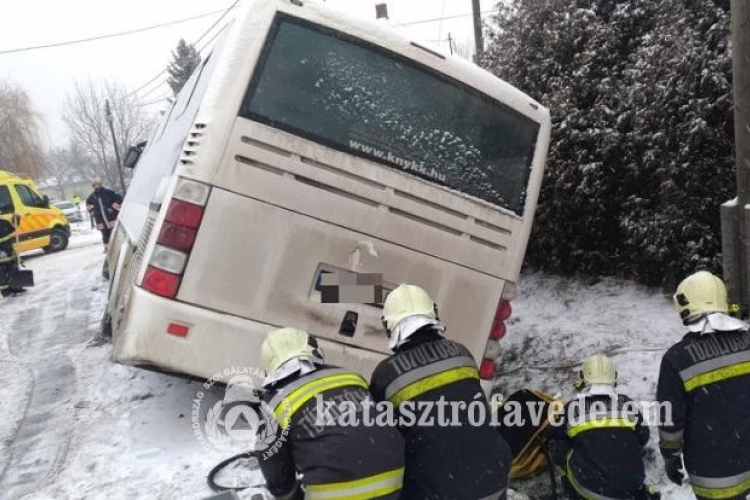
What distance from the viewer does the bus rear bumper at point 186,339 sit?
141 inches

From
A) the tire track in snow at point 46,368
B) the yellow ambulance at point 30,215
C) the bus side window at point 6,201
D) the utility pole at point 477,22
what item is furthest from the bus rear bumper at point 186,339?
the bus side window at point 6,201

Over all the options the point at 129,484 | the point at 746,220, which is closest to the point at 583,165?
the point at 746,220

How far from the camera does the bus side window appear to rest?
15484 millimetres

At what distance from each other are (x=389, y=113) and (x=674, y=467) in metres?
2.70

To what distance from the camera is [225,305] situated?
12.2 feet

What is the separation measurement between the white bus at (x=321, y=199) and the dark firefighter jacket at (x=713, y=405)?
4.60 feet

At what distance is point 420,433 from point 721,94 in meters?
4.73

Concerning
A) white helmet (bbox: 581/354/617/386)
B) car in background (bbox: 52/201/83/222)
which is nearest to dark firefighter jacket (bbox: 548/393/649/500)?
white helmet (bbox: 581/354/617/386)

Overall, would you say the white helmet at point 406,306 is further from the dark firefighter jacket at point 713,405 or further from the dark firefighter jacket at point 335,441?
the dark firefighter jacket at point 713,405

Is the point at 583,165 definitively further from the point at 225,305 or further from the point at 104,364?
the point at 104,364

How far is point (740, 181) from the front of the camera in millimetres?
4023

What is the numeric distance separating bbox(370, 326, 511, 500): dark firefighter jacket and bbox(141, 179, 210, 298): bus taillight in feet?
4.85

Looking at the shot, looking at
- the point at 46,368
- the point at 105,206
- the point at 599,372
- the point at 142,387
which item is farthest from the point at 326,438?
the point at 105,206

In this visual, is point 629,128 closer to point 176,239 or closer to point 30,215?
point 176,239
